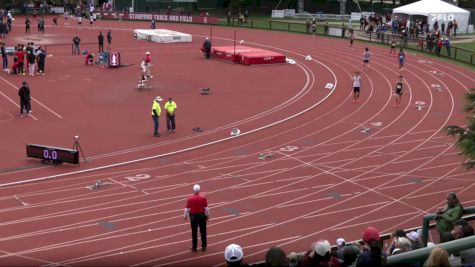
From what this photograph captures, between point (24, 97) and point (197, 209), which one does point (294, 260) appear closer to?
point (197, 209)

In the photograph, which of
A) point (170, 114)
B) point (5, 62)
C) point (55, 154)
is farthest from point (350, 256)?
point (5, 62)

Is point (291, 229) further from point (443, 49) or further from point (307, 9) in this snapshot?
point (307, 9)

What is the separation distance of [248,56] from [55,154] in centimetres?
2285

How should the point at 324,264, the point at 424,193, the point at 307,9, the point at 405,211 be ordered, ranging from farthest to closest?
the point at 307,9, the point at 424,193, the point at 405,211, the point at 324,264

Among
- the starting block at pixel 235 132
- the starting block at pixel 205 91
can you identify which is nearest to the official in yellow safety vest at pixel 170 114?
the starting block at pixel 235 132

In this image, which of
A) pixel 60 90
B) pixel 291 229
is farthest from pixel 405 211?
pixel 60 90

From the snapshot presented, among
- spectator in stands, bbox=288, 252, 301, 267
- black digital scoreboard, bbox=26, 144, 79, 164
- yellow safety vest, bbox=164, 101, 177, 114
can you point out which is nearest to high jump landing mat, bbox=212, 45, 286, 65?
yellow safety vest, bbox=164, 101, 177, 114

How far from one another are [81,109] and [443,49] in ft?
95.7

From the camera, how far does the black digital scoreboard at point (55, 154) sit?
2078 centimetres

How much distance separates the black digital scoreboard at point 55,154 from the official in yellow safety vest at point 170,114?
4.85m

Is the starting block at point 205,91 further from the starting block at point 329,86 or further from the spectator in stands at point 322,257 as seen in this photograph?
the spectator in stands at point 322,257

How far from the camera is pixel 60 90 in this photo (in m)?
33.0

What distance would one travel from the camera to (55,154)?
2092 cm

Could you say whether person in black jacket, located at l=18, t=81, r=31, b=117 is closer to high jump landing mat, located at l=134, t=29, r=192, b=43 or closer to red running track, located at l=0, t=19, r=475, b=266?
red running track, located at l=0, t=19, r=475, b=266
